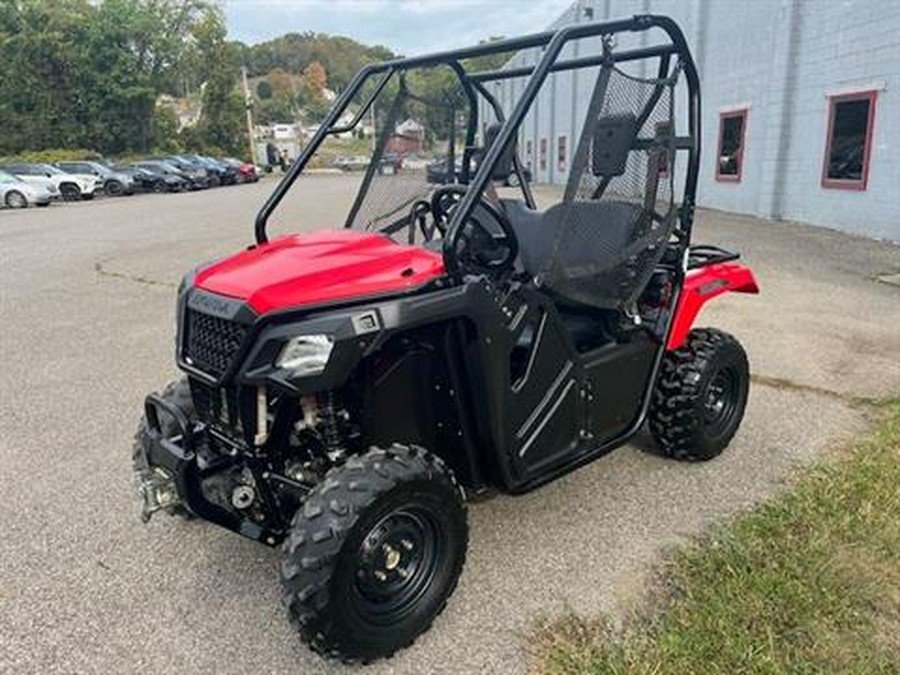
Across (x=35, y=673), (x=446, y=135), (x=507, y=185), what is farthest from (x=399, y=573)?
(x=446, y=135)

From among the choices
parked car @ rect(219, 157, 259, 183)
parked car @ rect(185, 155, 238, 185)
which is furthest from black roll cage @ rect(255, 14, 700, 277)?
parked car @ rect(219, 157, 259, 183)


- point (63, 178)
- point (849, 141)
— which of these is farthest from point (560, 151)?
point (63, 178)

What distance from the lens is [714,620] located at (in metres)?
2.44

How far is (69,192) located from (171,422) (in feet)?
88.5

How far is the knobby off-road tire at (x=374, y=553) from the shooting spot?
86.2 inches

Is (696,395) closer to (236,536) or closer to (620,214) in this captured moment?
(620,214)

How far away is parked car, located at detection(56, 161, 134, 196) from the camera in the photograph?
91.6ft

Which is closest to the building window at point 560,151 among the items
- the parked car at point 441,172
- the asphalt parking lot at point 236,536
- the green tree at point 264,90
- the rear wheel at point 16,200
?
the rear wheel at point 16,200

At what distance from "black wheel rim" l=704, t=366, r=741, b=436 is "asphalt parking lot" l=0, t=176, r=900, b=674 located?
0.53ft

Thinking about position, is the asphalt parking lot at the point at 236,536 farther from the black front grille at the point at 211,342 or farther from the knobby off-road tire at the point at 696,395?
the black front grille at the point at 211,342

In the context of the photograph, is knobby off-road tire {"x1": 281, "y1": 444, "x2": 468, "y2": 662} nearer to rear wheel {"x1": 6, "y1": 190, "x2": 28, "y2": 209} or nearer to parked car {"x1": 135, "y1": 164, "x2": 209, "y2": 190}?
rear wheel {"x1": 6, "y1": 190, "x2": 28, "y2": 209}

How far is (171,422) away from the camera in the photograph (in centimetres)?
275

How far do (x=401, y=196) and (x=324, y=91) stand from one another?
120404mm

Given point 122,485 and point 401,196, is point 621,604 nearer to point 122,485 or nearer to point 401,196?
point 401,196
